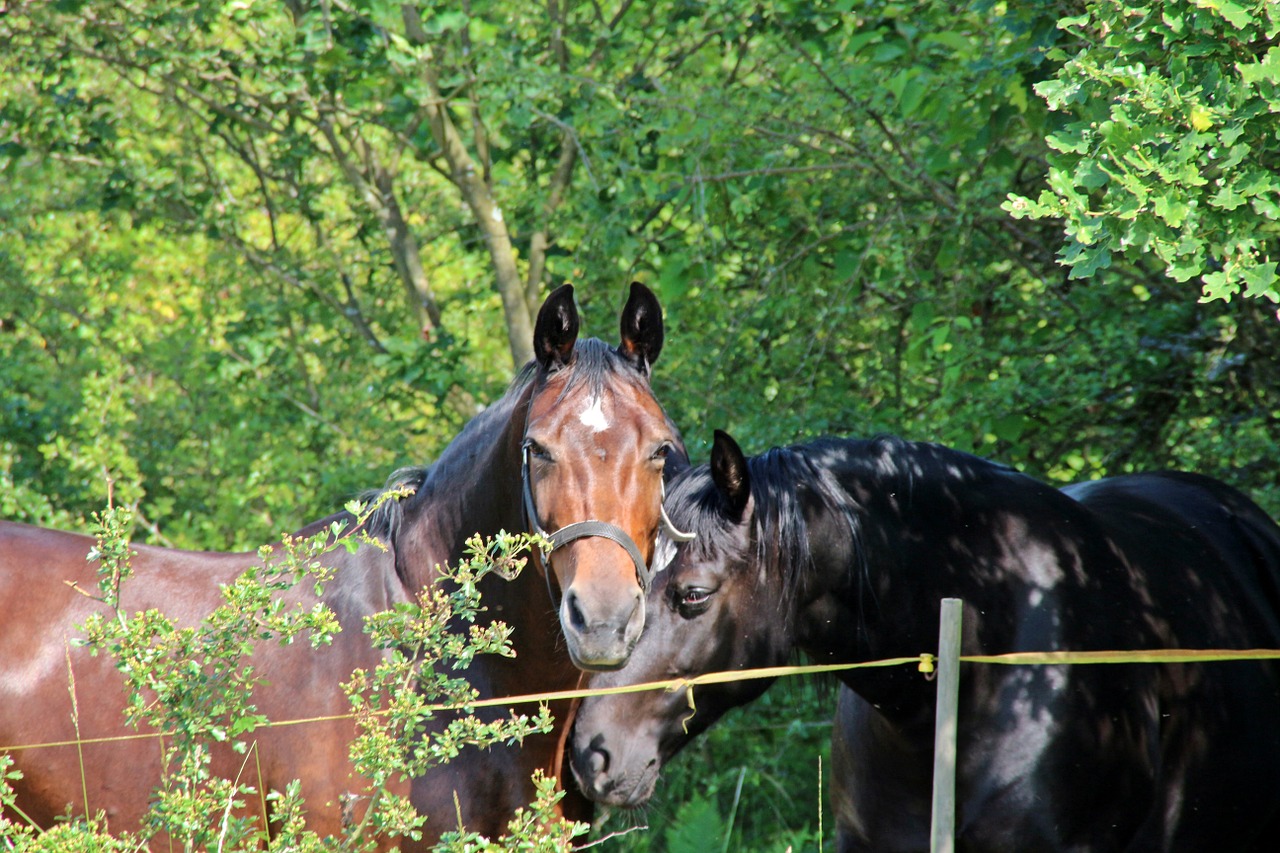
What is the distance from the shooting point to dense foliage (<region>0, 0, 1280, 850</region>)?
462 cm

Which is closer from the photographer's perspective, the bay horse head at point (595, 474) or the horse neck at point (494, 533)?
the bay horse head at point (595, 474)

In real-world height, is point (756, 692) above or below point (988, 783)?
above

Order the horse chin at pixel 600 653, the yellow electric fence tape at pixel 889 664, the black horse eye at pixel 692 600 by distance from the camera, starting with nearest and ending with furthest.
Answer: the horse chin at pixel 600 653 < the yellow electric fence tape at pixel 889 664 < the black horse eye at pixel 692 600

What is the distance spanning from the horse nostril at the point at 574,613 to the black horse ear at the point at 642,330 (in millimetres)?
658

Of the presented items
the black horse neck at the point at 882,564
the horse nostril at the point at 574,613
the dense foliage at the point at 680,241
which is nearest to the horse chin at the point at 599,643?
the horse nostril at the point at 574,613

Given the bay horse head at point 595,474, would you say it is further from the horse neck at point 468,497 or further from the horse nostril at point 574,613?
the horse neck at point 468,497

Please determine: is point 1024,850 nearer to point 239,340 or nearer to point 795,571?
point 795,571

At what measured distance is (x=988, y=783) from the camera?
277cm

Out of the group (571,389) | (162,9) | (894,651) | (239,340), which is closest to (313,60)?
(162,9)

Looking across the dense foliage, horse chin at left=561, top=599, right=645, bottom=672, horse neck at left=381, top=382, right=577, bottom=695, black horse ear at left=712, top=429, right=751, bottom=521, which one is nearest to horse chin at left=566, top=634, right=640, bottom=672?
horse chin at left=561, top=599, right=645, bottom=672

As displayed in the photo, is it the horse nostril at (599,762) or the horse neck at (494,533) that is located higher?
the horse neck at (494,533)

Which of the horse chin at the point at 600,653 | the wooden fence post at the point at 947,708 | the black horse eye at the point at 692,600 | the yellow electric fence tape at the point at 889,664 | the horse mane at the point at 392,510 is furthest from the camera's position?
the horse mane at the point at 392,510

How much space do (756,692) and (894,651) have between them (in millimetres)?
350

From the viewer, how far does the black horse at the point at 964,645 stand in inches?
108
